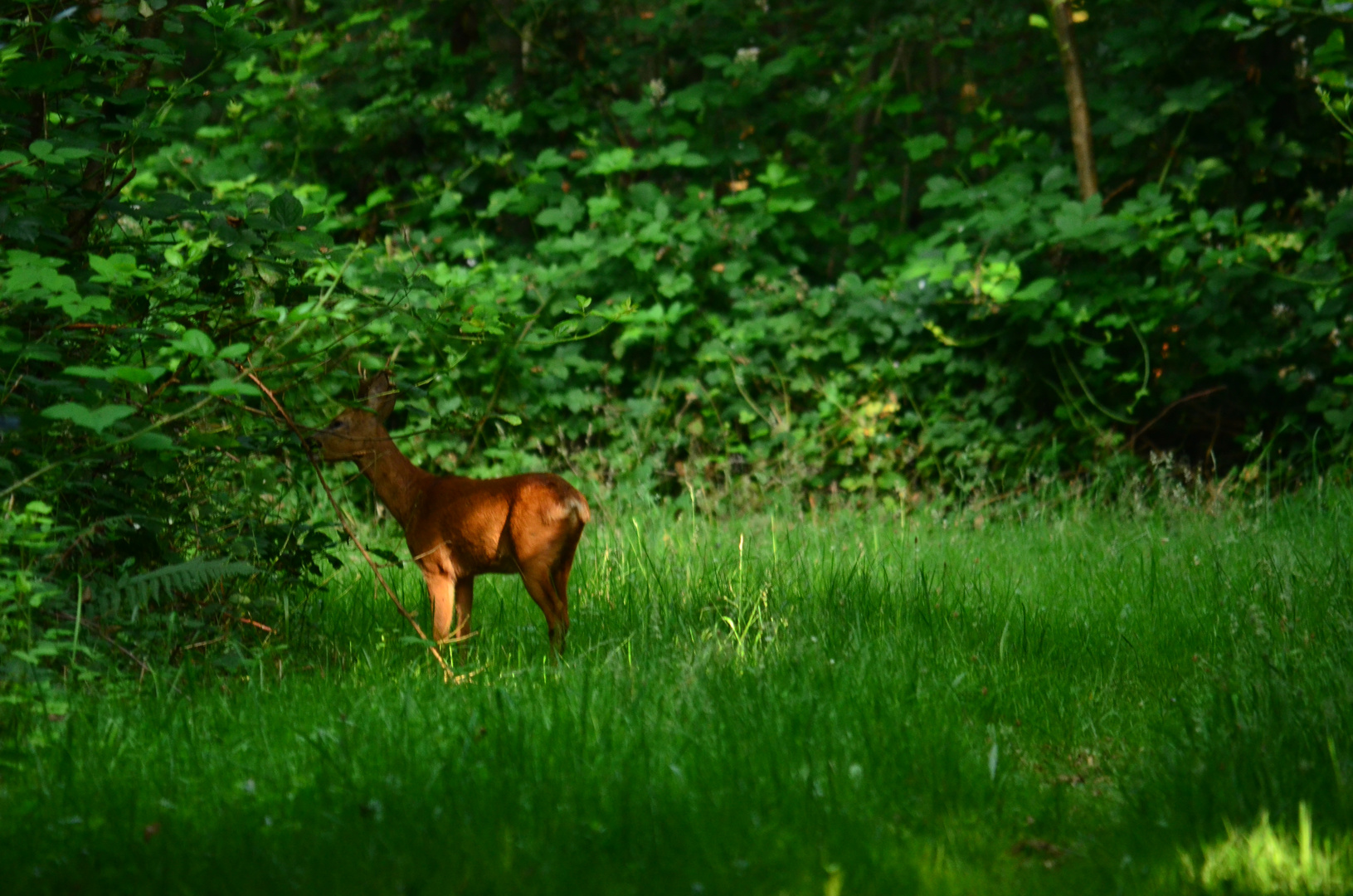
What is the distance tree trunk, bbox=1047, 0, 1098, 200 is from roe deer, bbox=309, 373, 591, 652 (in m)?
5.28

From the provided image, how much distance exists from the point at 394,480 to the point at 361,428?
8.7 inches

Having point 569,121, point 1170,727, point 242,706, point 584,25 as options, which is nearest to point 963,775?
point 1170,727

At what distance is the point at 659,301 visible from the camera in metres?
8.20

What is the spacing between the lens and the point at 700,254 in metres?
8.55

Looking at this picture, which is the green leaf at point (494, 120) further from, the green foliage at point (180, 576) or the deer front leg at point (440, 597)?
the green foliage at point (180, 576)

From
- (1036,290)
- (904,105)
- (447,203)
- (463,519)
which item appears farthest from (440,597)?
(904,105)

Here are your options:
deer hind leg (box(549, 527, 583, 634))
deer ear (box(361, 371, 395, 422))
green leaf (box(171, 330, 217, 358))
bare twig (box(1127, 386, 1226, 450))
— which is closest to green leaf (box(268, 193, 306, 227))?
deer ear (box(361, 371, 395, 422))

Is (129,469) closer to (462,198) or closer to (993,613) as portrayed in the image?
(993,613)

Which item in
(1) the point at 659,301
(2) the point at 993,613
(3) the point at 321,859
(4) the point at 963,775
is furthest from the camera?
(1) the point at 659,301

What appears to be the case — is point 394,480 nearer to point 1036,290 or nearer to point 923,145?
point 1036,290

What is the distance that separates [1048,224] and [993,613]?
12.4 feet

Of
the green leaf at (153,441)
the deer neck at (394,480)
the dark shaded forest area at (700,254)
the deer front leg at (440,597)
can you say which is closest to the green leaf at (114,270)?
the dark shaded forest area at (700,254)

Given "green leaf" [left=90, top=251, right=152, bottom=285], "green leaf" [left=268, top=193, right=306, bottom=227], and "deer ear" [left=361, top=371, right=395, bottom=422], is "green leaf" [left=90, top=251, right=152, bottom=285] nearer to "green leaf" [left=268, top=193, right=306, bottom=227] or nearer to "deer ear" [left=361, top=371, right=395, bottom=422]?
"green leaf" [left=268, top=193, right=306, bottom=227]

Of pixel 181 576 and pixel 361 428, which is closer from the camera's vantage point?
pixel 181 576
